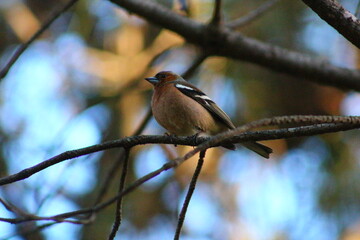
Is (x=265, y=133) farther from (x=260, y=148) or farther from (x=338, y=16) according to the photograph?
(x=260, y=148)

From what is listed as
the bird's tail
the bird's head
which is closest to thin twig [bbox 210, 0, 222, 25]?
the bird's head

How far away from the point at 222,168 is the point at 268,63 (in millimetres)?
2123

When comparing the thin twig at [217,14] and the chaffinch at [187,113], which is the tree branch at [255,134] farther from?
the thin twig at [217,14]

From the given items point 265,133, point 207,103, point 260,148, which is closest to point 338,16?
point 265,133

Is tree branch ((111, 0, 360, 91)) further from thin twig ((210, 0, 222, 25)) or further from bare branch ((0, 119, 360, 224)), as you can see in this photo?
bare branch ((0, 119, 360, 224))

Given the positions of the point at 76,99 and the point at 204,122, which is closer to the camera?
the point at 204,122

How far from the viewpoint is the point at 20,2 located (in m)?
9.29

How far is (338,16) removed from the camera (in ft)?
8.66

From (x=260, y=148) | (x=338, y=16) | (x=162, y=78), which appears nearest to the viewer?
(x=338, y=16)

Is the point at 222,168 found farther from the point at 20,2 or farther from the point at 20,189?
the point at 20,2

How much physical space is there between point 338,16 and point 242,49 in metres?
2.98

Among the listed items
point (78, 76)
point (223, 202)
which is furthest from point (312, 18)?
point (78, 76)

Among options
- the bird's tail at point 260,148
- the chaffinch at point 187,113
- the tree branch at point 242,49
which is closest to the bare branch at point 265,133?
the bird's tail at point 260,148

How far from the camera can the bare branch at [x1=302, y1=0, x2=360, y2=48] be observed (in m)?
2.61
